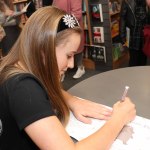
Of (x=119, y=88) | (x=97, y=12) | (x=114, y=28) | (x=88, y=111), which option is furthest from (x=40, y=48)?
(x=114, y=28)

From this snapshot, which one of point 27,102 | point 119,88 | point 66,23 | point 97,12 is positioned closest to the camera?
point 27,102

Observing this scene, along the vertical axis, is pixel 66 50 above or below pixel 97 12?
above

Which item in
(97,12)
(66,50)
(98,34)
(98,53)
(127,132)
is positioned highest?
(66,50)

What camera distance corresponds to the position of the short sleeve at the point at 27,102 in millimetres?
696

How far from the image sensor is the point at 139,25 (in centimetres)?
237

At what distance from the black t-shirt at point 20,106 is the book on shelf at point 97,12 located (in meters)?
2.41

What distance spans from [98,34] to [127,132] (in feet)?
7.90

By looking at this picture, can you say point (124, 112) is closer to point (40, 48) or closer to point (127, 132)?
point (127, 132)

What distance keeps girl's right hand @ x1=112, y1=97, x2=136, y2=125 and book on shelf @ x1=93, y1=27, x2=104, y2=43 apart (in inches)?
89.0

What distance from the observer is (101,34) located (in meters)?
3.11

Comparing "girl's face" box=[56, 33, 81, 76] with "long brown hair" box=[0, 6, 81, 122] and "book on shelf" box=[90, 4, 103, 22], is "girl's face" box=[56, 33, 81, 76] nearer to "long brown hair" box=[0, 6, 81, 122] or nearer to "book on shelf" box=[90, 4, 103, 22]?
"long brown hair" box=[0, 6, 81, 122]

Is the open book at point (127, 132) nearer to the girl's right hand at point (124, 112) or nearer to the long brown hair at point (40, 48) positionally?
the girl's right hand at point (124, 112)

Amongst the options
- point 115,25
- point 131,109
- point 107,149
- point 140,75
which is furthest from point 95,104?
point 115,25

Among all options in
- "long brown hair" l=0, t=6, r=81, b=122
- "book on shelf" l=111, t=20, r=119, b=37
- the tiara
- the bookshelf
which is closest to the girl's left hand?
"long brown hair" l=0, t=6, r=81, b=122
